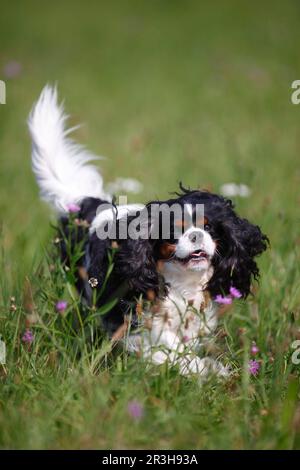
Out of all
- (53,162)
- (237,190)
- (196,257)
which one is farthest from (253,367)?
(53,162)

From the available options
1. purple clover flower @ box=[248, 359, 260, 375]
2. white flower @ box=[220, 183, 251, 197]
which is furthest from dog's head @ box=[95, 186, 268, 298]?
white flower @ box=[220, 183, 251, 197]

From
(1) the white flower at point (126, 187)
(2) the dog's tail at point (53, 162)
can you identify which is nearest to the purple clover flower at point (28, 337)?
(2) the dog's tail at point (53, 162)

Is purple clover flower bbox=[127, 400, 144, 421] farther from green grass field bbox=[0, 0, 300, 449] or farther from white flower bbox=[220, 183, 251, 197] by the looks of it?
white flower bbox=[220, 183, 251, 197]

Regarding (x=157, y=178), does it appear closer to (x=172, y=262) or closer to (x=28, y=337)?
(x=172, y=262)

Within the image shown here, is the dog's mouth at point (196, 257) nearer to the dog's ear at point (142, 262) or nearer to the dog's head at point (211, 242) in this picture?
the dog's head at point (211, 242)

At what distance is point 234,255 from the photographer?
9.54 ft

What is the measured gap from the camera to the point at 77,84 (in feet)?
28.6

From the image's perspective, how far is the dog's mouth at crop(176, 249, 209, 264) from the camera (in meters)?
2.66

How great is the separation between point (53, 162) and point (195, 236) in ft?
4.28

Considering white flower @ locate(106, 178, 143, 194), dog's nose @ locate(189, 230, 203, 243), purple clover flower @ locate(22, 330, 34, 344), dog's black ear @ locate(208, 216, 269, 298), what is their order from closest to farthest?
purple clover flower @ locate(22, 330, 34, 344) → dog's nose @ locate(189, 230, 203, 243) → dog's black ear @ locate(208, 216, 269, 298) → white flower @ locate(106, 178, 143, 194)

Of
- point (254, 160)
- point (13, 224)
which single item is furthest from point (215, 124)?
point (13, 224)

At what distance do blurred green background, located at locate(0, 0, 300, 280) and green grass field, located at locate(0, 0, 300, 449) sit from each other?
2 cm

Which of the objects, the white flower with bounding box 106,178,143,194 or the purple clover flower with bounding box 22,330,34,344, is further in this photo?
the white flower with bounding box 106,178,143,194
